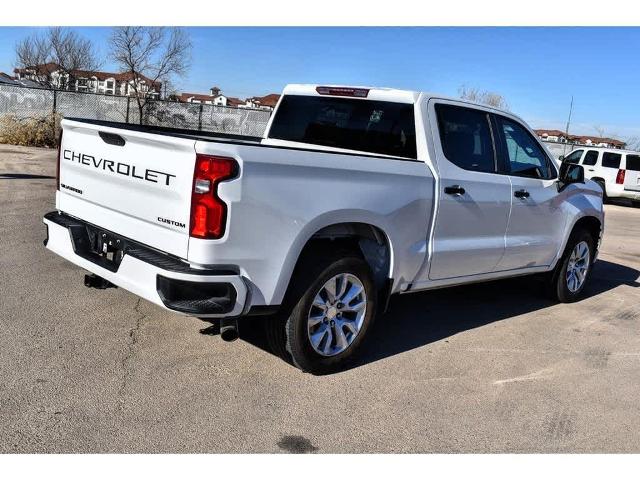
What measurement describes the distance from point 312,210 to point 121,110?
70.3 feet

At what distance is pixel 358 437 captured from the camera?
338cm

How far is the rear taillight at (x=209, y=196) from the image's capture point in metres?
3.28

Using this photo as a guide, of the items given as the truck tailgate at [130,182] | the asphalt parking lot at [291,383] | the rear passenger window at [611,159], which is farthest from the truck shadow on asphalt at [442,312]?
the rear passenger window at [611,159]

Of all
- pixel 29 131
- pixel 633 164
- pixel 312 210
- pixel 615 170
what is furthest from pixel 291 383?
pixel 633 164

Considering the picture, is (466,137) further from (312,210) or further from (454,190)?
(312,210)

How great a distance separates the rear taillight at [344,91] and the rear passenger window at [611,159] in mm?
17443

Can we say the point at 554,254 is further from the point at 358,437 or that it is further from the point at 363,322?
the point at 358,437

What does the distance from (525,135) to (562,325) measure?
1.87m

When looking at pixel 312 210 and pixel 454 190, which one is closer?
pixel 312 210

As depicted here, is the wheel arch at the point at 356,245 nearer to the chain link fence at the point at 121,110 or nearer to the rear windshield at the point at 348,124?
the rear windshield at the point at 348,124

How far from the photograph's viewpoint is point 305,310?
387cm

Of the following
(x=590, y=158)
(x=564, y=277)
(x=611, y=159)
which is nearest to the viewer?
(x=564, y=277)

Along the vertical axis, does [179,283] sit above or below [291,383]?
above

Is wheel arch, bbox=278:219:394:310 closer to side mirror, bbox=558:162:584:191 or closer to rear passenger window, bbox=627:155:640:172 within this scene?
side mirror, bbox=558:162:584:191
